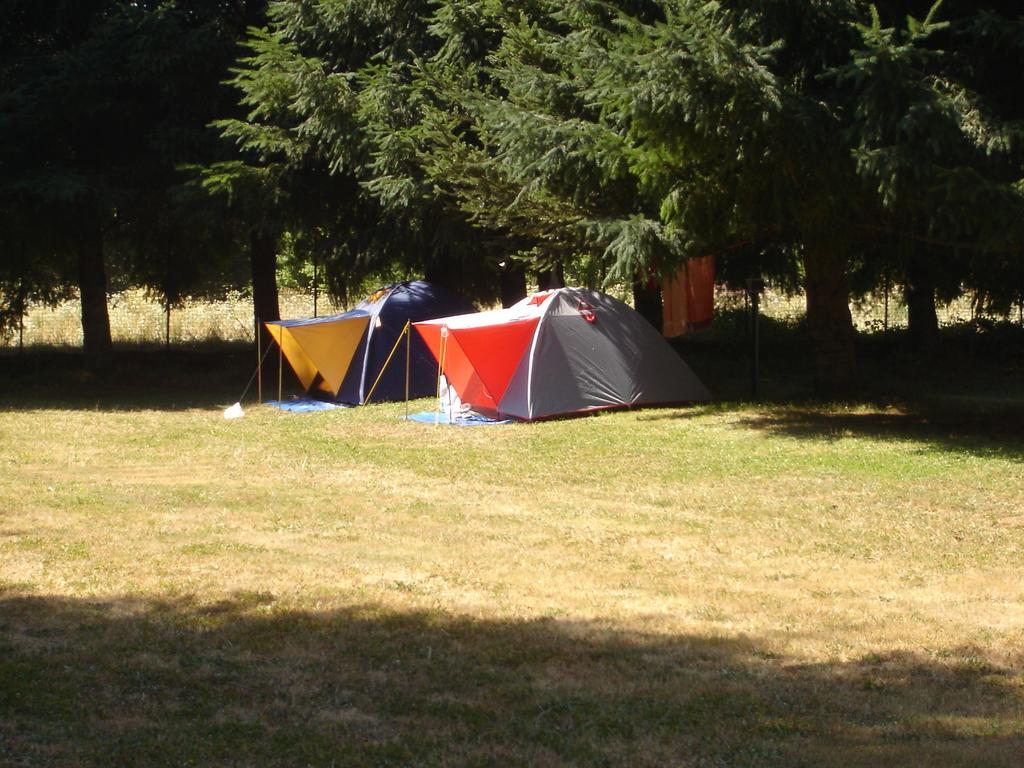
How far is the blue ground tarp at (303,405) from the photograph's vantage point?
1923 centimetres

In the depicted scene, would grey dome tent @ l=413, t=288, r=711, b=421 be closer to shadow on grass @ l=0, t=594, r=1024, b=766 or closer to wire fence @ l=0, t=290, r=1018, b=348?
wire fence @ l=0, t=290, r=1018, b=348

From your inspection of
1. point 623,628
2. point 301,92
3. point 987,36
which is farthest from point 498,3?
point 623,628

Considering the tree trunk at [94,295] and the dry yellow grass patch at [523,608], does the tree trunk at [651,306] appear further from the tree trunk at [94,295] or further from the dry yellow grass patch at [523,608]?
the tree trunk at [94,295]

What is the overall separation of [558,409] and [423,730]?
12250 millimetres

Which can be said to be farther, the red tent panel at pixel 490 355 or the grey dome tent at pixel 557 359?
the red tent panel at pixel 490 355

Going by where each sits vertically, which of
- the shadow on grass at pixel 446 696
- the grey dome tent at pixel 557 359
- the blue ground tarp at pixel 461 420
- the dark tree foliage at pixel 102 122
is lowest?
the shadow on grass at pixel 446 696

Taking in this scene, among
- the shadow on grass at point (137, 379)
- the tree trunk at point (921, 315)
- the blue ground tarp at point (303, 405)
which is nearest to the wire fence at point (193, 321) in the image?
the shadow on grass at point (137, 379)

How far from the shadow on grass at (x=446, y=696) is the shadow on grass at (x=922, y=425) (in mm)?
7750

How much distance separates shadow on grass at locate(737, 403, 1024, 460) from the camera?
43.4 ft

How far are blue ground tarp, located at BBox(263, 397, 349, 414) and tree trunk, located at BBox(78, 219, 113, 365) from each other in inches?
216

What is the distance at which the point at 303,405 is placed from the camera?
19828mm

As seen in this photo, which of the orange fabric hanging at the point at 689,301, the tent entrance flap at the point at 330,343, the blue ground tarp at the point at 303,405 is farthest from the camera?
the tent entrance flap at the point at 330,343

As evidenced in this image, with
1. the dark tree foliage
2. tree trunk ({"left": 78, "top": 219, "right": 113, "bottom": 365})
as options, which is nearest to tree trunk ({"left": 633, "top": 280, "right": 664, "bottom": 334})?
the dark tree foliage

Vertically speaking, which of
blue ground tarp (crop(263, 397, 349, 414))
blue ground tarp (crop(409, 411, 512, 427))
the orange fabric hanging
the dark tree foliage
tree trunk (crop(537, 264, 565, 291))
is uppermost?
the dark tree foliage
